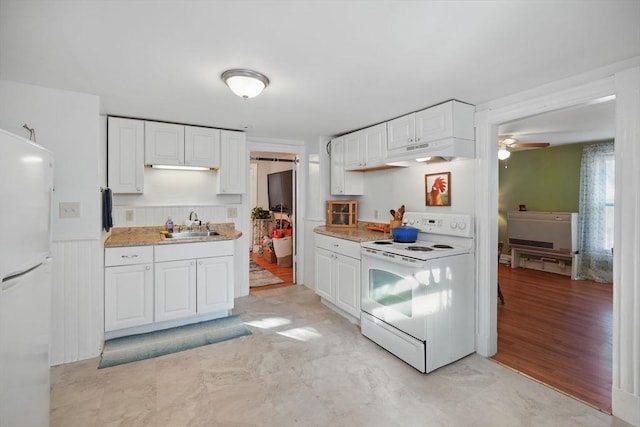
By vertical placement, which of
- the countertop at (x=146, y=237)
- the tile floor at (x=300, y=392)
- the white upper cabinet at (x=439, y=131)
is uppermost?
the white upper cabinet at (x=439, y=131)

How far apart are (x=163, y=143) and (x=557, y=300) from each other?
5.18 metres

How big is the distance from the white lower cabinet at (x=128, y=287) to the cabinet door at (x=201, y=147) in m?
1.14

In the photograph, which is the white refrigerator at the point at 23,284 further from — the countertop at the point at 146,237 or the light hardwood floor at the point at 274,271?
the light hardwood floor at the point at 274,271

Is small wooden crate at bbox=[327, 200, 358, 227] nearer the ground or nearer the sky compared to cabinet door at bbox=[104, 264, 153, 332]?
nearer the sky

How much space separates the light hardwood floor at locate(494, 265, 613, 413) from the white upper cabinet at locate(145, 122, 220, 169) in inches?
138

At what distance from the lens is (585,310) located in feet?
11.9

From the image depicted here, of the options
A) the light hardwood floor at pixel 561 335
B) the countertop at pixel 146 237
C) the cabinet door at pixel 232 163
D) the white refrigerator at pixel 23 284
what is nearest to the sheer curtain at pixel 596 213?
the light hardwood floor at pixel 561 335

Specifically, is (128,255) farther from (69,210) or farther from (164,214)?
(164,214)

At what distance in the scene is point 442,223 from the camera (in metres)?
2.90

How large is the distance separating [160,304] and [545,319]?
4.03 m

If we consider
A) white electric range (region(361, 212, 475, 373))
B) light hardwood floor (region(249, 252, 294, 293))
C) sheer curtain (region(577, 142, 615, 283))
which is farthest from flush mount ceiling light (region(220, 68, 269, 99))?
sheer curtain (region(577, 142, 615, 283))

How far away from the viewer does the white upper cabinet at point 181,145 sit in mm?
3266

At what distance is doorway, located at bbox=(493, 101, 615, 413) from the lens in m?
2.36

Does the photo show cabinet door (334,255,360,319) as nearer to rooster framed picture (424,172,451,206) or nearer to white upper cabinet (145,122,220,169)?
rooster framed picture (424,172,451,206)
